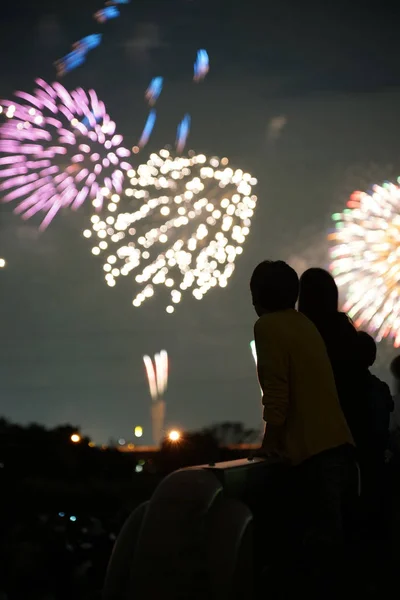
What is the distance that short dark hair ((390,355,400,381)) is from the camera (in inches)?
319

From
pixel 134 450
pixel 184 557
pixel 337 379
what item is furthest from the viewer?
pixel 134 450

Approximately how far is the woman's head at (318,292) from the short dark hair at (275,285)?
40 cm

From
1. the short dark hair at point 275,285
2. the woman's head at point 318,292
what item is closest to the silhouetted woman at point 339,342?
the woman's head at point 318,292

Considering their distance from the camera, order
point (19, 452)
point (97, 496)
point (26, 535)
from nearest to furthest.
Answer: point (26, 535) < point (97, 496) < point (19, 452)

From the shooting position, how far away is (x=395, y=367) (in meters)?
8.13

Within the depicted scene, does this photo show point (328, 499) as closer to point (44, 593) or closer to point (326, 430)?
point (326, 430)

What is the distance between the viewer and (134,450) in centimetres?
10362

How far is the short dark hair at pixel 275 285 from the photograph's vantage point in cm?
489

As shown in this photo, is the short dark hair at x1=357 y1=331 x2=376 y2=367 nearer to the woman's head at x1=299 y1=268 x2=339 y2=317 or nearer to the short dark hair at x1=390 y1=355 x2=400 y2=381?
the woman's head at x1=299 y1=268 x2=339 y2=317

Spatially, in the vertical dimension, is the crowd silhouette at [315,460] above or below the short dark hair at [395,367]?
below

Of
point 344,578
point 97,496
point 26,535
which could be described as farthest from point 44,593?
point 97,496

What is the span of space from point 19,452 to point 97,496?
10.4 meters

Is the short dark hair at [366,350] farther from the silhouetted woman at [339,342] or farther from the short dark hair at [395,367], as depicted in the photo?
the short dark hair at [395,367]

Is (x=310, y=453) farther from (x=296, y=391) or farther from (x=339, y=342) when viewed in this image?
(x=339, y=342)
